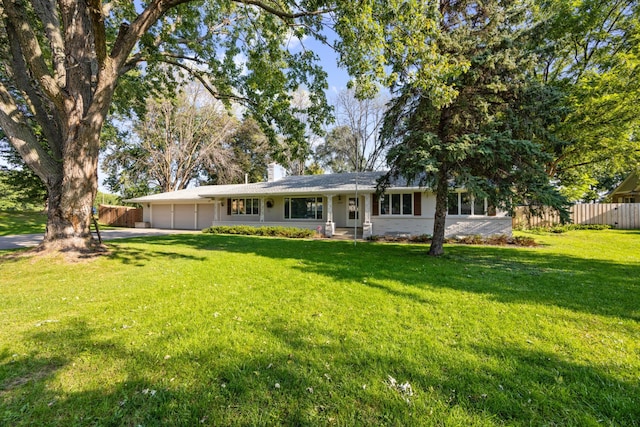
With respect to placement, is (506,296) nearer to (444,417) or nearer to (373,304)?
(373,304)

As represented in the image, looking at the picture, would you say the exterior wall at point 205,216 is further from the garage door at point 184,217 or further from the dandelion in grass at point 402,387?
the dandelion in grass at point 402,387

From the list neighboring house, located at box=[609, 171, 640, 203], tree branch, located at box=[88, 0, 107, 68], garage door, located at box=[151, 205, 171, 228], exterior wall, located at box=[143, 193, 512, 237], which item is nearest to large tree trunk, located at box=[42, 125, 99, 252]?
tree branch, located at box=[88, 0, 107, 68]

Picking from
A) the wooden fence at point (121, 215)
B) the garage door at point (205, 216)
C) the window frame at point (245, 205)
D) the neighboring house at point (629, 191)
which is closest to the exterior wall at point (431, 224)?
the window frame at point (245, 205)

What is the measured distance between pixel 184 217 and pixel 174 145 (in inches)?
364

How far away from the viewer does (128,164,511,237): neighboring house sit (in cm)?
1480

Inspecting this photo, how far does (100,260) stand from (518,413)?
877 centimetres

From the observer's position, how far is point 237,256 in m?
8.85

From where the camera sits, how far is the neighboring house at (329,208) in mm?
14805

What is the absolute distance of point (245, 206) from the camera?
20578 millimetres

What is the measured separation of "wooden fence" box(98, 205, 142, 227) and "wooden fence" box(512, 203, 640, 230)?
30.3 m

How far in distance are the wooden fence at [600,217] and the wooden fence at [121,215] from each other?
30.3 meters

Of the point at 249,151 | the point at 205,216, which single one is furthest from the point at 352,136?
the point at 205,216

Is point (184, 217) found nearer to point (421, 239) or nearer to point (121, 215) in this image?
point (121, 215)

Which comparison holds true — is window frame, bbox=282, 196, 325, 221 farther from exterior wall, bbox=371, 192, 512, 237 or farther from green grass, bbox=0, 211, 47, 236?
green grass, bbox=0, 211, 47, 236
